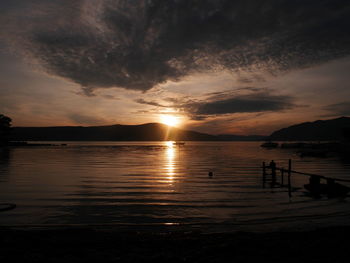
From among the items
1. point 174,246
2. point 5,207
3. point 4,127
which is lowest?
point 5,207

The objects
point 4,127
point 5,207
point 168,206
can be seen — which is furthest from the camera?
point 4,127

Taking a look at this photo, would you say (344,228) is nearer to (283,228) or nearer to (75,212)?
(283,228)

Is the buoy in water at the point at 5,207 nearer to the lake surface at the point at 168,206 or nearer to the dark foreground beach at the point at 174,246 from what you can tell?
the lake surface at the point at 168,206

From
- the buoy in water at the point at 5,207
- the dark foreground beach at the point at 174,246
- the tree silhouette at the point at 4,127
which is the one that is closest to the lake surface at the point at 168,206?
the buoy in water at the point at 5,207

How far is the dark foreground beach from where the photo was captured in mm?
8852

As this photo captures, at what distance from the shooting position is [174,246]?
32.9 ft

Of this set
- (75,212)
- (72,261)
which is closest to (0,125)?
(75,212)

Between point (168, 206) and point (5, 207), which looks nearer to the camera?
point (5, 207)

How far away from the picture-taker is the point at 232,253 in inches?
364

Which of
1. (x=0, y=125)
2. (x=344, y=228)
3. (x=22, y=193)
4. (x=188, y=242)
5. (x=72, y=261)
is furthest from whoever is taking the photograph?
(x=0, y=125)

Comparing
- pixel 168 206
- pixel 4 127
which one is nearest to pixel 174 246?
pixel 168 206

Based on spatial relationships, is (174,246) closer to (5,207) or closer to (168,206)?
(168,206)

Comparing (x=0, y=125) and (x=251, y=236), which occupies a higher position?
(x=0, y=125)

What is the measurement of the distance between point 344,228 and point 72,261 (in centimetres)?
1212
